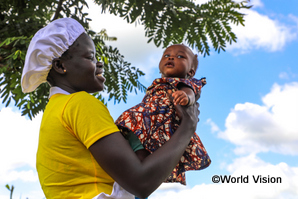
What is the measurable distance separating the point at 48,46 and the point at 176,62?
84cm

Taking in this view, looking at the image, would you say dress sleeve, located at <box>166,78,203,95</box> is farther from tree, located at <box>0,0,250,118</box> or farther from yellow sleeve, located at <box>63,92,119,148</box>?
tree, located at <box>0,0,250,118</box>

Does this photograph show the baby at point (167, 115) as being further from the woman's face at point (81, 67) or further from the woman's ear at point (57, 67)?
the woman's ear at point (57, 67)

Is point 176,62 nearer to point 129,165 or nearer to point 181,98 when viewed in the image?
point 181,98

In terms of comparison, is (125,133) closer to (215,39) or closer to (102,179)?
(102,179)

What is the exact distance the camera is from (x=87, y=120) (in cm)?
122

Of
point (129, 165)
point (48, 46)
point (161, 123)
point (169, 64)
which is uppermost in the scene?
point (169, 64)

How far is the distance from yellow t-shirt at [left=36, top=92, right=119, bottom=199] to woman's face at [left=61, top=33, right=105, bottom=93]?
0.46ft

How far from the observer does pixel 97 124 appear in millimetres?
1213

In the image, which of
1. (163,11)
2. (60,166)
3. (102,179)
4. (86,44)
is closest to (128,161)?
(102,179)

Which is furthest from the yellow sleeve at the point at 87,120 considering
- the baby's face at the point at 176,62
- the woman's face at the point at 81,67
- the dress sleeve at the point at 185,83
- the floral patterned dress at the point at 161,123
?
the baby's face at the point at 176,62

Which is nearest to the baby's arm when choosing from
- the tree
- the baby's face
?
the baby's face

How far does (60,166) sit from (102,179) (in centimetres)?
17

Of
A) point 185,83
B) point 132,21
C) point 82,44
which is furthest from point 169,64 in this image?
point 132,21

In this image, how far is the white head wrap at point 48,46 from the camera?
1.45 metres
